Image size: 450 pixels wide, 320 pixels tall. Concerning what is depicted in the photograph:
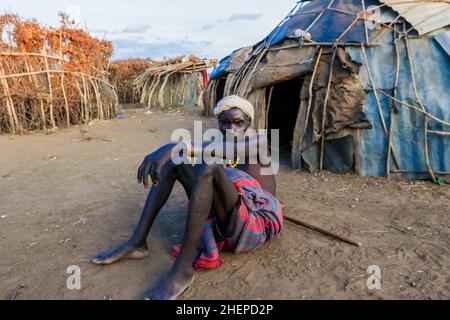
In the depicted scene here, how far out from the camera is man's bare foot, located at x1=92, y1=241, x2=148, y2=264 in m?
2.08

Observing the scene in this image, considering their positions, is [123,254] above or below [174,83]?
below

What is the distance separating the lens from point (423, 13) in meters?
3.99

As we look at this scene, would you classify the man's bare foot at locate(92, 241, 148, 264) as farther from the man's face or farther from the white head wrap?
the white head wrap

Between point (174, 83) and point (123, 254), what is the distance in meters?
12.4

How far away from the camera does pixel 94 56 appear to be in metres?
9.45

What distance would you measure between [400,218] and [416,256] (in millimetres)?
706

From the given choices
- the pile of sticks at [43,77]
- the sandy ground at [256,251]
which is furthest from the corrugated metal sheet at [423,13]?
the pile of sticks at [43,77]

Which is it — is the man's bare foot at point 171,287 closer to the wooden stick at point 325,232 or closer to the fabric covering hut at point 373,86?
the wooden stick at point 325,232

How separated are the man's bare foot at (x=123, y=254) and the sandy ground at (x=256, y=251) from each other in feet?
0.13

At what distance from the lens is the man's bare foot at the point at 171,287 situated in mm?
1713

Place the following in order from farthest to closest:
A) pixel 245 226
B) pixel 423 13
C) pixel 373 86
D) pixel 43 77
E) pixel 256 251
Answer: pixel 43 77
pixel 423 13
pixel 373 86
pixel 256 251
pixel 245 226

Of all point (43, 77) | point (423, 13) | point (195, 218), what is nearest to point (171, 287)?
point (195, 218)

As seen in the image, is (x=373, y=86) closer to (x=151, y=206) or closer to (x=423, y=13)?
(x=423, y=13)
